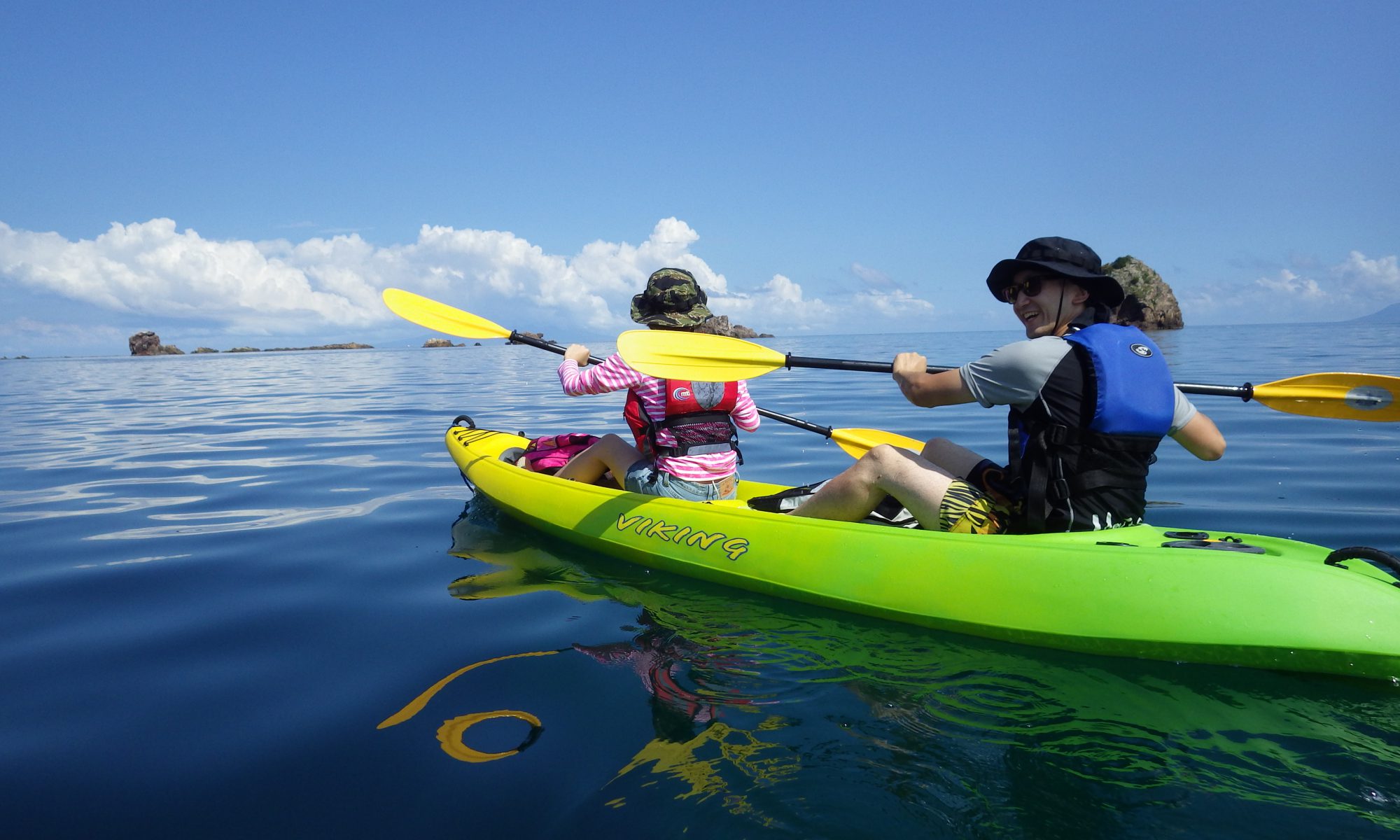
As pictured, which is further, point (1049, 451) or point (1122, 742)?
point (1049, 451)

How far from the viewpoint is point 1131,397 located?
3.07 meters

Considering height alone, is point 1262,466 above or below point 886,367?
below

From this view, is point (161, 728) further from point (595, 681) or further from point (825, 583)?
point (825, 583)

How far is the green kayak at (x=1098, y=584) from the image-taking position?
9.27ft

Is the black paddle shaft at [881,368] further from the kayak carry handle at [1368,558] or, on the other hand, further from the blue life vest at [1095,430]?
the kayak carry handle at [1368,558]

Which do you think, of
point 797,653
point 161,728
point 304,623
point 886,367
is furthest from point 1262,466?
point 161,728

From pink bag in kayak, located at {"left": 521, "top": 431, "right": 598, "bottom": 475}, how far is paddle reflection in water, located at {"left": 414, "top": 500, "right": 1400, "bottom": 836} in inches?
109

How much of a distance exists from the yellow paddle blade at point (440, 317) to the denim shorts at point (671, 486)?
2.68 metres

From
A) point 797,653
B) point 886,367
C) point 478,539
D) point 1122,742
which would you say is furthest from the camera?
point 478,539

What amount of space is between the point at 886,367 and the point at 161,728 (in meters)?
3.55

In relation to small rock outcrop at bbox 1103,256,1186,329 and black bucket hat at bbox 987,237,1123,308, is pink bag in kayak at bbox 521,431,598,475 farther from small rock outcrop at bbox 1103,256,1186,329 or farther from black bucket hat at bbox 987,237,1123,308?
small rock outcrop at bbox 1103,256,1186,329

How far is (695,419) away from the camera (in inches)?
184

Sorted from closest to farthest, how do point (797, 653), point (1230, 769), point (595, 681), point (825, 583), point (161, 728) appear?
point (1230, 769), point (161, 728), point (595, 681), point (797, 653), point (825, 583)

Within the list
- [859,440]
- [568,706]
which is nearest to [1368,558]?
[568,706]
